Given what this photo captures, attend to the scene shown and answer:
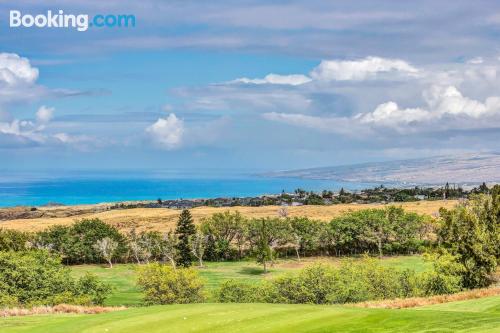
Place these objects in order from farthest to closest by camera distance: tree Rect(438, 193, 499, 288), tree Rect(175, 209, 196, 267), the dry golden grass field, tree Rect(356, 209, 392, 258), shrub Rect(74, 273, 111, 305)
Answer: the dry golden grass field
tree Rect(356, 209, 392, 258)
tree Rect(175, 209, 196, 267)
shrub Rect(74, 273, 111, 305)
tree Rect(438, 193, 499, 288)

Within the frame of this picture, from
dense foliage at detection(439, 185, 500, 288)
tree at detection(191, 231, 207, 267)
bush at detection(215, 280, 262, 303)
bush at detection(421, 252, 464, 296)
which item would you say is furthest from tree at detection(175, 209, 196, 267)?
bush at detection(421, 252, 464, 296)

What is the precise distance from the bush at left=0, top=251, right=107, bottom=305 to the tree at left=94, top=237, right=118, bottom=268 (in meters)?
53.8

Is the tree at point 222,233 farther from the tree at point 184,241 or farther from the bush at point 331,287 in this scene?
the bush at point 331,287

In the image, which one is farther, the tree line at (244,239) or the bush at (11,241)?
the tree line at (244,239)

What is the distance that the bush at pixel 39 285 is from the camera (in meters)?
55.6

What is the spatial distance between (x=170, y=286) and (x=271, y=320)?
31.3 metres

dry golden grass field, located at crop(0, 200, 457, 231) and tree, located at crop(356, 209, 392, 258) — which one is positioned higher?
dry golden grass field, located at crop(0, 200, 457, 231)

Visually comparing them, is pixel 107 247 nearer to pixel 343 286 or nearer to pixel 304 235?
pixel 304 235

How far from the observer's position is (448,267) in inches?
2106

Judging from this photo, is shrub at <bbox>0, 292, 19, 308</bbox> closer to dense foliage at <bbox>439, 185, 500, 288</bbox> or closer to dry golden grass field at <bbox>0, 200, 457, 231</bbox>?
dense foliage at <bbox>439, 185, 500, 288</bbox>

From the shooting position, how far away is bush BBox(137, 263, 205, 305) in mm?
55688

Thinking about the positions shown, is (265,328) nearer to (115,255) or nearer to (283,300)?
(283,300)

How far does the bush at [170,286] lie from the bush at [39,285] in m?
5.14

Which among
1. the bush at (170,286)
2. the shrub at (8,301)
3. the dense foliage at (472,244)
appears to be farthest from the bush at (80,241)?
the dense foliage at (472,244)
